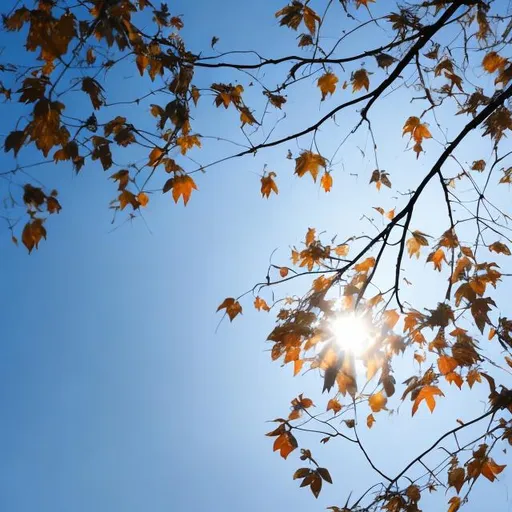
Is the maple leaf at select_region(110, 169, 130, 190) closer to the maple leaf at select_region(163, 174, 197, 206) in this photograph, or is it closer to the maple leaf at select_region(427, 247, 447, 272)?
the maple leaf at select_region(163, 174, 197, 206)

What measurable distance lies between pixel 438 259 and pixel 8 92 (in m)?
3.07

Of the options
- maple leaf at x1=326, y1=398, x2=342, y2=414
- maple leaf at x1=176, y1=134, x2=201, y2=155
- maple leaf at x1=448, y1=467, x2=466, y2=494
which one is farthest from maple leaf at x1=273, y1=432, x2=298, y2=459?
maple leaf at x1=176, y1=134, x2=201, y2=155

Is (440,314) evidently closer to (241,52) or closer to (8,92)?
(241,52)

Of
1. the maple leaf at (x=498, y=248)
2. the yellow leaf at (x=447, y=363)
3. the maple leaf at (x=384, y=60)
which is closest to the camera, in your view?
the yellow leaf at (x=447, y=363)

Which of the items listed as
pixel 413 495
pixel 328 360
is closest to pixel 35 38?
pixel 328 360

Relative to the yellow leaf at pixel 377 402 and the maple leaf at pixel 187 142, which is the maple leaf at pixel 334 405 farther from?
the maple leaf at pixel 187 142

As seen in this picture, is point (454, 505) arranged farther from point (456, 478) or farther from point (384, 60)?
point (384, 60)

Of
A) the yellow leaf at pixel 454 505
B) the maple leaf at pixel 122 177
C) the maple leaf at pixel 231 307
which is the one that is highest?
the maple leaf at pixel 122 177

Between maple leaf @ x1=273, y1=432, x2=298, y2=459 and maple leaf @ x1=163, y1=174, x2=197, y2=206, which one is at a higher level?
maple leaf @ x1=163, y1=174, x2=197, y2=206

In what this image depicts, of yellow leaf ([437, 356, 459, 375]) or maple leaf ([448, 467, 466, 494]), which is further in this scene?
maple leaf ([448, 467, 466, 494])

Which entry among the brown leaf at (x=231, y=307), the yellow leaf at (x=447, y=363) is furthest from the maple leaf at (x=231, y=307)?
the yellow leaf at (x=447, y=363)

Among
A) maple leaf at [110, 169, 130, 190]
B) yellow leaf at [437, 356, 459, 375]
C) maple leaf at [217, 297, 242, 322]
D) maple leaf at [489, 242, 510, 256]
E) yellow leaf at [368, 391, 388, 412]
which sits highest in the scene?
maple leaf at [110, 169, 130, 190]

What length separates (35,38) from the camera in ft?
7.51

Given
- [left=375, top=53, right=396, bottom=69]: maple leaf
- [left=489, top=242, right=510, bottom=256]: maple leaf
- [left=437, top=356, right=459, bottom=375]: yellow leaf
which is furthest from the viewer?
[left=489, top=242, right=510, bottom=256]: maple leaf
